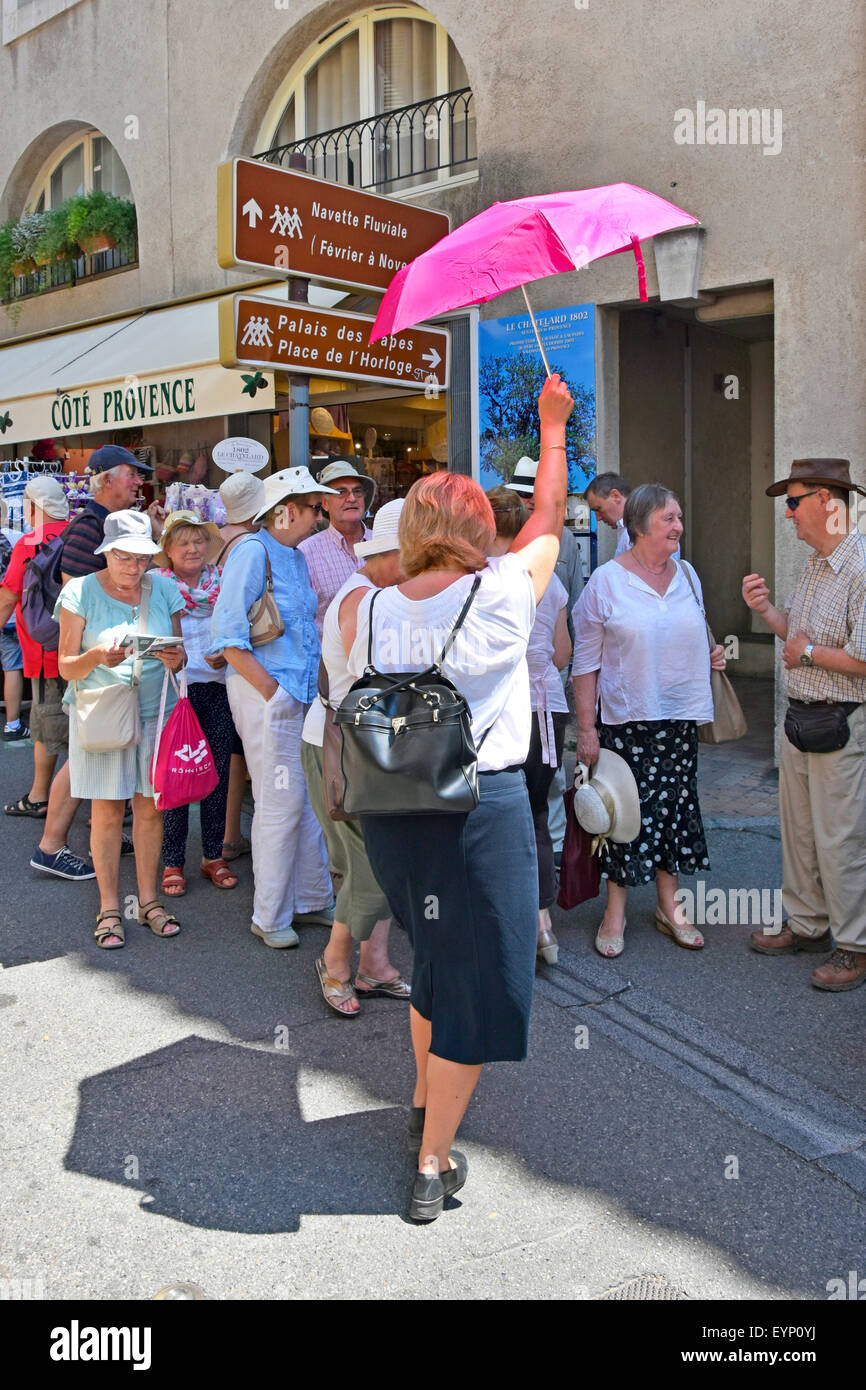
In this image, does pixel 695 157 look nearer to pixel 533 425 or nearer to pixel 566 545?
pixel 533 425

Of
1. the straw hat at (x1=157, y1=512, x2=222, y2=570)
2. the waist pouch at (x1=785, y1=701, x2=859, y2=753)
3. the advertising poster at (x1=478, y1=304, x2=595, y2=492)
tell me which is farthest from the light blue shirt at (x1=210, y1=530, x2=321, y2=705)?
A: the advertising poster at (x1=478, y1=304, x2=595, y2=492)

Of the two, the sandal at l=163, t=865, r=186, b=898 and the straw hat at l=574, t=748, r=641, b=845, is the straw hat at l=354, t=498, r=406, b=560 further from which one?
the sandal at l=163, t=865, r=186, b=898

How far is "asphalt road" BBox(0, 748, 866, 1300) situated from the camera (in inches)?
116

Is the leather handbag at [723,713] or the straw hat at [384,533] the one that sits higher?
the straw hat at [384,533]

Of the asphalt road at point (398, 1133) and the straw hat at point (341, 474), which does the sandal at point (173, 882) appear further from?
the straw hat at point (341, 474)

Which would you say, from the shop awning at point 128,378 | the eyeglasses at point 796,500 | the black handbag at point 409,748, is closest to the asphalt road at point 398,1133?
the black handbag at point 409,748

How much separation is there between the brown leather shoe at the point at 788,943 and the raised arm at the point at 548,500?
2400 millimetres

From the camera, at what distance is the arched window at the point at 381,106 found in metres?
9.71

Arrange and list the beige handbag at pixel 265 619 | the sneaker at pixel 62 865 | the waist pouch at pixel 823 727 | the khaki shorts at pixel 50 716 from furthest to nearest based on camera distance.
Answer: the khaki shorts at pixel 50 716
the sneaker at pixel 62 865
the beige handbag at pixel 265 619
the waist pouch at pixel 823 727

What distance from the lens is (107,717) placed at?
5082mm

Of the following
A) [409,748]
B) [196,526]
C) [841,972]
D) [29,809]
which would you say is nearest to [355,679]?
[409,748]

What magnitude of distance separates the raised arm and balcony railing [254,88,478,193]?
6.82 m

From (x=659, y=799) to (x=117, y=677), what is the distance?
7.69 feet

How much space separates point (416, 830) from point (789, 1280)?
1.40 m
